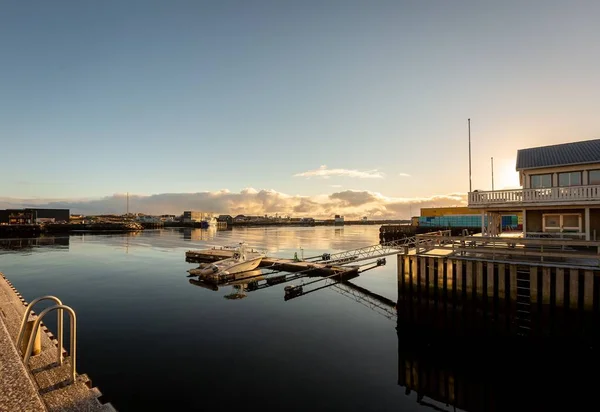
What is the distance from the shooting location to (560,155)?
953 inches

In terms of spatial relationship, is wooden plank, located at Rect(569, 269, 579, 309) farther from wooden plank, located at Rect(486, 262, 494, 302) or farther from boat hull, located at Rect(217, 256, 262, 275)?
boat hull, located at Rect(217, 256, 262, 275)

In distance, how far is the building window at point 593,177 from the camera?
22156 mm

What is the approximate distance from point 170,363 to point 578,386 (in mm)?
17566

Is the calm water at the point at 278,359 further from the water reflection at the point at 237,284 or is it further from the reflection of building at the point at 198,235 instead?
the reflection of building at the point at 198,235

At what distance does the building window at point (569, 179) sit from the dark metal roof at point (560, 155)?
107cm

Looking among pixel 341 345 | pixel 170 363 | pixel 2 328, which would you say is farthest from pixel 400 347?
pixel 2 328

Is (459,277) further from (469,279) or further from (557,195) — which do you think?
(557,195)

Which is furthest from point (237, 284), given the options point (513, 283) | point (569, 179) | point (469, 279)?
point (569, 179)

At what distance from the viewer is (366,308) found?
24266mm

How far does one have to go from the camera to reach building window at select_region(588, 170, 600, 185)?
22156mm

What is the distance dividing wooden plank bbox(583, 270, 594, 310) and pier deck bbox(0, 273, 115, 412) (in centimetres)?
1855

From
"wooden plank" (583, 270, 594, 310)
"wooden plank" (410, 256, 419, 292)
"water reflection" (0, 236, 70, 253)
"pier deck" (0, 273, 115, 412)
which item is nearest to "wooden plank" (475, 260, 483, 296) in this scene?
"wooden plank" (410, 256, 419, 292)

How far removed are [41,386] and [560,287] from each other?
19.9 m

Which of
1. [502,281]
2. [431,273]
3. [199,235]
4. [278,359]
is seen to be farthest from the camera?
[199,235]
